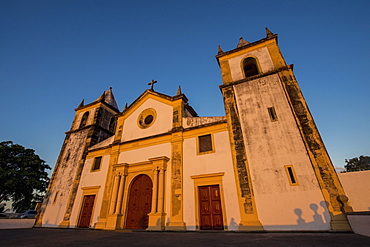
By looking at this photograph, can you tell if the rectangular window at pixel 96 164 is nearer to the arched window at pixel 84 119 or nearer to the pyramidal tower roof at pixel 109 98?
the arched window at pixel 84 119

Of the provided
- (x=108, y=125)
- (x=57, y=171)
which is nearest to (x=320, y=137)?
(x=108, y=125)

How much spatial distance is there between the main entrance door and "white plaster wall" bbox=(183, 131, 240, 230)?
2.66 metres

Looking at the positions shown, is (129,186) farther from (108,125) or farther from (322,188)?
(322,188)

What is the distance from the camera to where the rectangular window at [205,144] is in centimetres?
1110

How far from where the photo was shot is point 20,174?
21969 millimetres

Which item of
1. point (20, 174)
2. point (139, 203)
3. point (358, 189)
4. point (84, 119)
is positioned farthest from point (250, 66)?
point (20, 174)

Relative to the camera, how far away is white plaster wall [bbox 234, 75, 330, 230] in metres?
7.66

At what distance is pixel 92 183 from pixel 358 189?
59.3 feet

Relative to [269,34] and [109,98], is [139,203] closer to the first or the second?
[109,98]

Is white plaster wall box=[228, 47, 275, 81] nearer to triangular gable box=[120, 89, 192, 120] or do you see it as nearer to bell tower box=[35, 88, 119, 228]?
triangular gable box=[120, 89, 192, 120]

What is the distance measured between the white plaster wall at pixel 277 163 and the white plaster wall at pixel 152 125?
5.29 meters

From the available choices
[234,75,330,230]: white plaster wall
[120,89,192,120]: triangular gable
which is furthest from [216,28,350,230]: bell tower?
[120,89,192,120]: triangular gable

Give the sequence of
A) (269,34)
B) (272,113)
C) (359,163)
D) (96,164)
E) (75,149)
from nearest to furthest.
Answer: (272,113), (269,34), (96,164), (75,149), (359,163)

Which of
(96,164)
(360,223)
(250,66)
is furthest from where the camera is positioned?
(96,164)
